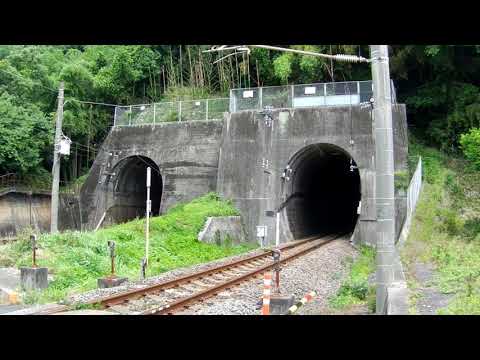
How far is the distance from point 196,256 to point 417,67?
1867 cm

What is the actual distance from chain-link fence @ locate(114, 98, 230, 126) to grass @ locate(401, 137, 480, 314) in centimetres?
964

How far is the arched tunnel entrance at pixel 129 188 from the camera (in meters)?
27.7

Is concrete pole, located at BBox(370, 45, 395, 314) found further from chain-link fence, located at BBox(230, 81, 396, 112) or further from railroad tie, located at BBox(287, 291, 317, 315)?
chain-link fence, located at BBox(230, 81, 396, 112)

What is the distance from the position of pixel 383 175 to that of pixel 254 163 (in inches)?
592

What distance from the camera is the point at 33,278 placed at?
37.8 ft

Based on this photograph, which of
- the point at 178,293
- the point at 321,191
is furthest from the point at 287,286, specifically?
the point at 321,191

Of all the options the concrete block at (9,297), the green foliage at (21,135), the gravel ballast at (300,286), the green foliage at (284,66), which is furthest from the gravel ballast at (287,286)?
the green foliage at (21,135)

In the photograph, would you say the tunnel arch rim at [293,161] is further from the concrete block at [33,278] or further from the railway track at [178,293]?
the concrete block at [33,278]
